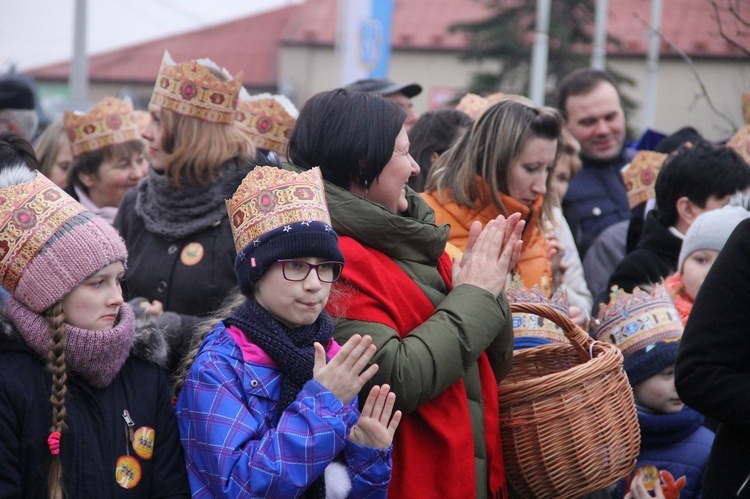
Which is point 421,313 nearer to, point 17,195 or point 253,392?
point 253,392

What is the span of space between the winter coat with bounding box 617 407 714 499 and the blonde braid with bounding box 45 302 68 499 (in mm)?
2563

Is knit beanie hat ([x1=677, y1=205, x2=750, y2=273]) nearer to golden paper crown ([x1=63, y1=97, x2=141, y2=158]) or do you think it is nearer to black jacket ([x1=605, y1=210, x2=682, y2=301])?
black jacket ([x1=605, y1=210, x2=682, y2=301])

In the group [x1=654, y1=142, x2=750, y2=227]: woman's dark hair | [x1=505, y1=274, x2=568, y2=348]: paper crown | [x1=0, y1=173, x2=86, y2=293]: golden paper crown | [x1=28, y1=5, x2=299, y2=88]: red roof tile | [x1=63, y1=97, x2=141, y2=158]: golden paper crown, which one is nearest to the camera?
[x1=0, y1=173, x2=86, y2=293]: golden paper crown

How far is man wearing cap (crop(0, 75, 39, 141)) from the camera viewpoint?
19.7 ft

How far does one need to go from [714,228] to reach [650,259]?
54 cm

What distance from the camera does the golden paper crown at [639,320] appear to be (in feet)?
14.3

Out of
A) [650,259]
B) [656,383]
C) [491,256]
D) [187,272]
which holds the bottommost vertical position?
[656,383]

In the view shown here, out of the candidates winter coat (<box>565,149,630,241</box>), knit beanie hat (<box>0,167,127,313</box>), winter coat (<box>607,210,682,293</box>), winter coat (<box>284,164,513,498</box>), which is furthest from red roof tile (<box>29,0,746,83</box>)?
knit beanie hat (<box>0,167,127,313</box>)

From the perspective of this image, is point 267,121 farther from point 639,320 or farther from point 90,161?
point 639,320

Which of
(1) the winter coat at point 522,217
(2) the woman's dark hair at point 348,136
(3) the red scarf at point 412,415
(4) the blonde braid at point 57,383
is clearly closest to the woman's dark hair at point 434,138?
(1) the winter coat at point 522,217

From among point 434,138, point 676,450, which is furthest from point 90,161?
point 676,450

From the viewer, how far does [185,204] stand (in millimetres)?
4387

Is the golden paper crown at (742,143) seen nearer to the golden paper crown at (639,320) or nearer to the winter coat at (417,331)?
the golden paper crown at (639,320)

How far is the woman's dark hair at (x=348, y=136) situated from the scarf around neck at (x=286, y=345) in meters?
0.57
